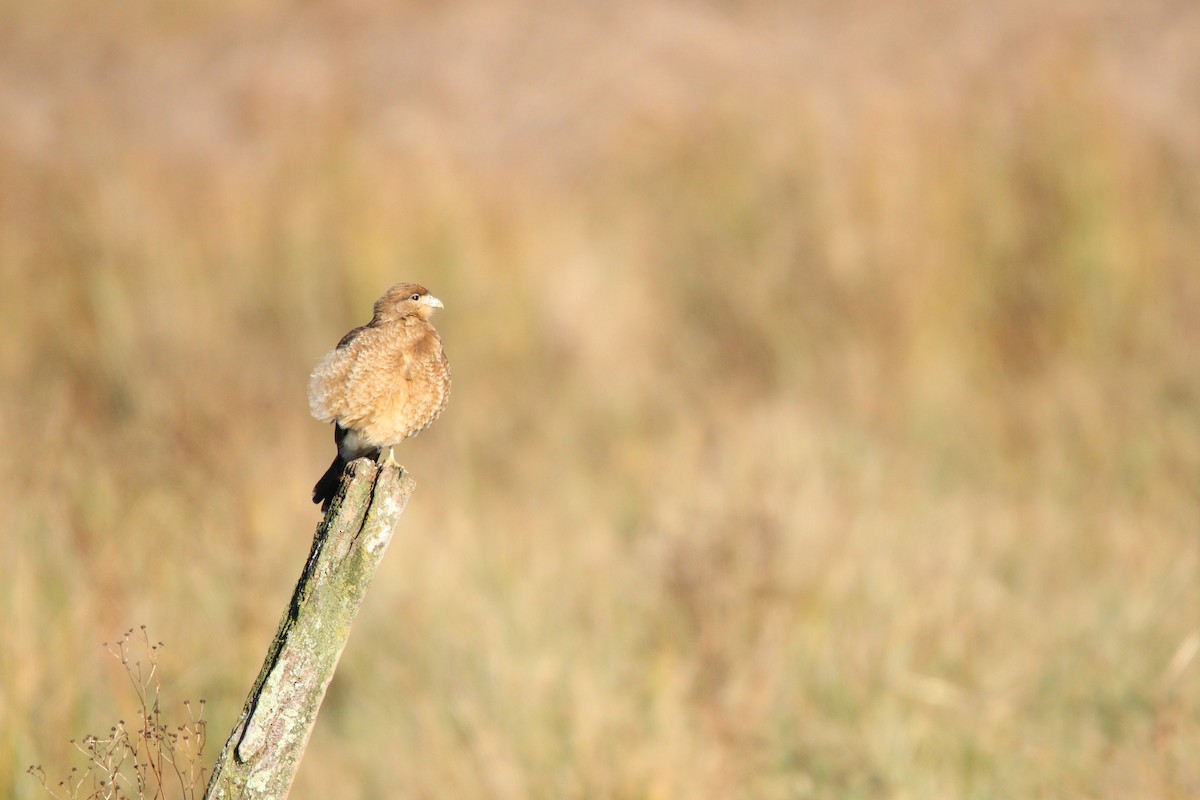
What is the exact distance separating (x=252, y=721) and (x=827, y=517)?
3152 millimetres

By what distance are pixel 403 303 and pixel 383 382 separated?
164mm

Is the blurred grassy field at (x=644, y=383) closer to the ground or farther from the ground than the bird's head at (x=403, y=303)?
farther from the ground

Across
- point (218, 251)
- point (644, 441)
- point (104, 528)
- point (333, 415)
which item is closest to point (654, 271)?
point (644, 441)

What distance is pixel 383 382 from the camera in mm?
2193

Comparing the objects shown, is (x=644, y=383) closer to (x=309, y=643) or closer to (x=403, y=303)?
(x=403, y=303)

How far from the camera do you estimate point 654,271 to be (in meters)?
7.20

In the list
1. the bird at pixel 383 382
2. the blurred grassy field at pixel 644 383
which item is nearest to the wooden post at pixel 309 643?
the bird at pixel 383 382

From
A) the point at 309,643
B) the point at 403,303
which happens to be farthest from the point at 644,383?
the point at 309,643

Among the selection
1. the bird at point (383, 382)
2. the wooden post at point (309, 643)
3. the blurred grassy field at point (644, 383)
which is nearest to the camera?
the wooden post at point (309, 643)

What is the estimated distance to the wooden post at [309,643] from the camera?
165cm

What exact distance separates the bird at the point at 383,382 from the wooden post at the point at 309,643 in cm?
44

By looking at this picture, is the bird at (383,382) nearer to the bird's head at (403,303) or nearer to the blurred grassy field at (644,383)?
the bird's head at (403,303)

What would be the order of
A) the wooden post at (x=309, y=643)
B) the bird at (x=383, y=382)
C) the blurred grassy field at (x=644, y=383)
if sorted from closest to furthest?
the wooden post at (x=309, y=643) < the bird at (x=383, y=382) < the blurred grassy field at (x=644, y=383)

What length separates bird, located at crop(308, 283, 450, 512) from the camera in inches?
86.8
